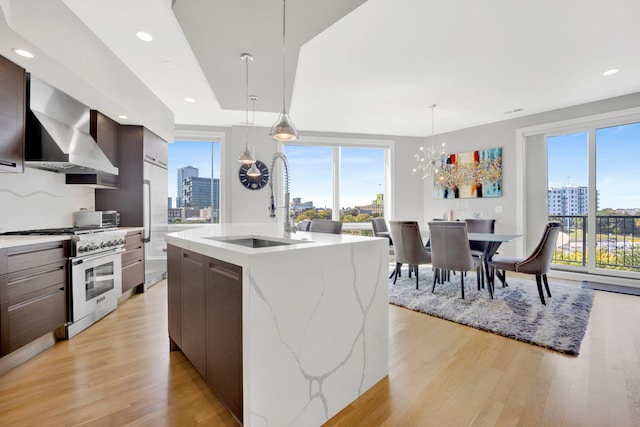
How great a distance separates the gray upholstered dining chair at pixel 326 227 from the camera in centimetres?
296

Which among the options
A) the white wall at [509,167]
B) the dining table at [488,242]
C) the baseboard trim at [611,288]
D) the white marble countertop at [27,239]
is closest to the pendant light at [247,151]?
the white marble countertop at [27,239]

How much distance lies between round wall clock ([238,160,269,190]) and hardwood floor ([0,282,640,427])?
3331 mm

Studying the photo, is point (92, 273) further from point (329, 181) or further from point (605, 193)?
point (605, 193)

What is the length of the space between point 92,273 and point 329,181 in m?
4.34

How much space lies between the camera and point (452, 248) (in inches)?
136

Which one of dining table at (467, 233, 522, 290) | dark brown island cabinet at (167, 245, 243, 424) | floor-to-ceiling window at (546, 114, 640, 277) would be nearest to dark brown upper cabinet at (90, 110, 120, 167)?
dark brown island cabinet at (167, 245, 243, 424)

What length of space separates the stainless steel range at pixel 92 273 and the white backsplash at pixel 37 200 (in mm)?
149

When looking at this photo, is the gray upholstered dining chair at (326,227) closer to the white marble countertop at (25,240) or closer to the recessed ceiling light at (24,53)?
the white marble countertop at (25,240)

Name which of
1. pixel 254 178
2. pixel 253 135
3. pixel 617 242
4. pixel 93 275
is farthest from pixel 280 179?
pixel 617 242

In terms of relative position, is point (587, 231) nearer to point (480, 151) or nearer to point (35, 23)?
point (480, 151)

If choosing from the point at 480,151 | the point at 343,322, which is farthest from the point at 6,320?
the point at 480,151

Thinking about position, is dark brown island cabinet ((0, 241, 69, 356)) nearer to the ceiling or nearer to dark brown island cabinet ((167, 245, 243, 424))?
dark brown island cabinet ((167, 245, 243, 424))

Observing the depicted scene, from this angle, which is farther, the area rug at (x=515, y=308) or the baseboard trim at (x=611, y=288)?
the baseboard trim at (x=611, y=288)

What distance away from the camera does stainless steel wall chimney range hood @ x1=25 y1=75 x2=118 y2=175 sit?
249 cm
